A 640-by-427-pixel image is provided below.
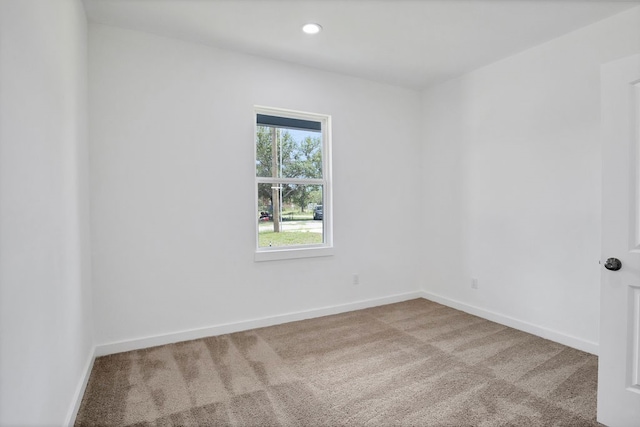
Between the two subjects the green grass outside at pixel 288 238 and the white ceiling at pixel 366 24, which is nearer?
the white ceiling at pixel 366 24

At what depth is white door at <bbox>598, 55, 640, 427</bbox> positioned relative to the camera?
184 cm

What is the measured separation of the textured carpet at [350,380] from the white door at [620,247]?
0.24 metres

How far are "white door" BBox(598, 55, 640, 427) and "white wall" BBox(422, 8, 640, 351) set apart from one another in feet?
3.54

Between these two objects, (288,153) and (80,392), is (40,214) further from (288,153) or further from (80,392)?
(288,153)

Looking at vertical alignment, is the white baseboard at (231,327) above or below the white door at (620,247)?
below

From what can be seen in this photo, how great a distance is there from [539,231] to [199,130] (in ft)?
10.9

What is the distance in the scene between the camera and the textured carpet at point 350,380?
202 cm

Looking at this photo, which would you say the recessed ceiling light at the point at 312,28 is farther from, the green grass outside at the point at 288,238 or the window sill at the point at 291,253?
the window sill at the point at 291,253

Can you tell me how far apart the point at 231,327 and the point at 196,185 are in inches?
55.1

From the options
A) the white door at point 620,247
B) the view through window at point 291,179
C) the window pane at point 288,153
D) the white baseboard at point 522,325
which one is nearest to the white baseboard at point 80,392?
the view through window at point 291,179

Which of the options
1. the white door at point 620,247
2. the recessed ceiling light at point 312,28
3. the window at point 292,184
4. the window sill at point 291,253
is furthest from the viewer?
the window at point 292,184

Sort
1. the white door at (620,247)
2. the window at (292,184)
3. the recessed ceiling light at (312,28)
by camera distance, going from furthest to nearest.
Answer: the window at (292,184), the recessed ceiling light at (312,28), the white door at (620,247)

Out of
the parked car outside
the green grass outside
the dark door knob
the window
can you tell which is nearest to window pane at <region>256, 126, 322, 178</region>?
the window

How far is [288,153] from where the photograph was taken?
3.74 metres
